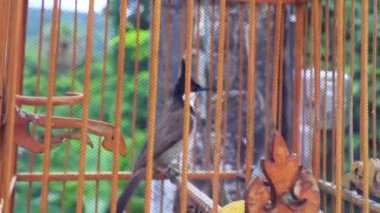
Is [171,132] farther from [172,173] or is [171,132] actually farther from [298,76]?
[298,76]

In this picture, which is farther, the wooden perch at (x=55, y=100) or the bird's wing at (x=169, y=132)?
the bird's wing at (x=169, y=132)

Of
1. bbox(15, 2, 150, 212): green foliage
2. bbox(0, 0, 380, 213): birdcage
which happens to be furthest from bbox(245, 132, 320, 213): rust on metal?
bbox(15, 2, 150, 212): green foliage

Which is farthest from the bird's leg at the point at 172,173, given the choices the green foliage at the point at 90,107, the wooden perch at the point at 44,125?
the wooden perch at the point at 44,125

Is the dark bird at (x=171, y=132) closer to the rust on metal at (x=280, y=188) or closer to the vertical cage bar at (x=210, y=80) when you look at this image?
the vertical cage bar at (x=210, y=80)

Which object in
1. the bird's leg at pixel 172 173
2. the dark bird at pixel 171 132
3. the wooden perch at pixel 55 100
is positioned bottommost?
the bird's leg at pixel 172 173

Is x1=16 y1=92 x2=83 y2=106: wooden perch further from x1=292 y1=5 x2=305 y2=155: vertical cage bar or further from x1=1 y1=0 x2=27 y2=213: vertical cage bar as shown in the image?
x1=292 y1=5 x2=305 y2=155: vertical cage bar

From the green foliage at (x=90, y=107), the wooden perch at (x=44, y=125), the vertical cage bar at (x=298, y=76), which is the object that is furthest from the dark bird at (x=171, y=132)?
the wooden perch at (x=44, y=125)

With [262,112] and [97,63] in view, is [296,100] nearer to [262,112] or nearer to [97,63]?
[262,112]

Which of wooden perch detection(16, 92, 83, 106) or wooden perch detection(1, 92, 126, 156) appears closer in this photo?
wooden perch detection(1, 92, 126, 156)

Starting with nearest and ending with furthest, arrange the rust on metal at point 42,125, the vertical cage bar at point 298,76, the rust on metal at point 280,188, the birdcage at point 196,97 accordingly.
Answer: the rust on metal at point 280,188
the rust on metal at point 42,125
the birdcage at point 196,97
the vertical cage bar at point 298,76

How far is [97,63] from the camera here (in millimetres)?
2508

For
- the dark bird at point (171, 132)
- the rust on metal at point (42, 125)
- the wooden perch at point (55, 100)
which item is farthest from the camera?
the dark bird at point (171, 132)

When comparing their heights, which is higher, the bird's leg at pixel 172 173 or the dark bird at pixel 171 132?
the dark bird at pixel 171 132

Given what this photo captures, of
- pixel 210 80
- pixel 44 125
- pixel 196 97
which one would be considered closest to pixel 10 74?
pixel 44 125
